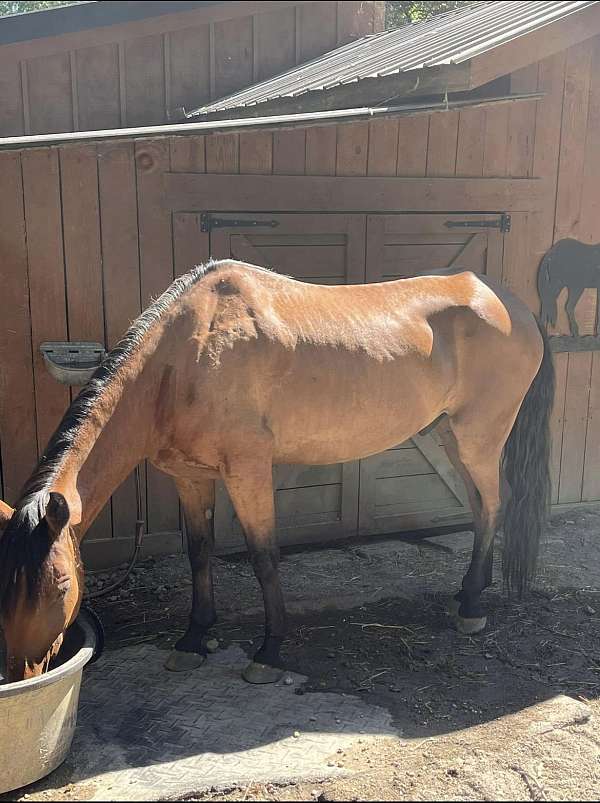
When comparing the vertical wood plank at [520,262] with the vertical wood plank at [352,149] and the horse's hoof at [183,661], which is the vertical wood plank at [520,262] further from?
the horse's hoof at [183,661]

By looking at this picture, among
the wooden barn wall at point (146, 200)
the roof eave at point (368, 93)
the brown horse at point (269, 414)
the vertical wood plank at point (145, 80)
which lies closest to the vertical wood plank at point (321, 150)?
the wooden barn wall at point (146, 200)

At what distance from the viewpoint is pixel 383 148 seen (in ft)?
15.3

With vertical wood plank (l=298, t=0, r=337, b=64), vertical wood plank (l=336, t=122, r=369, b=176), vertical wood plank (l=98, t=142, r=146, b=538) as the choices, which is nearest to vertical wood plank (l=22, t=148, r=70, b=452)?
vertical wood plank (l=98, t=142, r=146, b=538)

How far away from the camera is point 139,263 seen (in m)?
4.25

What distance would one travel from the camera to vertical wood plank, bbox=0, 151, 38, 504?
395cm

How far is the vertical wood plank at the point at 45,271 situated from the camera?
13.1ft

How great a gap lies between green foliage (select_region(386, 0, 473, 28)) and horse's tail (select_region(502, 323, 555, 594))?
991 centimetres

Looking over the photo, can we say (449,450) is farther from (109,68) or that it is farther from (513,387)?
(109,68)

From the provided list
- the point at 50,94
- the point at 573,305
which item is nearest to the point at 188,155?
the point at 50,94

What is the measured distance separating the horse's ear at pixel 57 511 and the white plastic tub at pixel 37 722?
0.50 metres

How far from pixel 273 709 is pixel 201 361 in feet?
4.74

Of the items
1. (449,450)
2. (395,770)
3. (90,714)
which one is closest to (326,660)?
(395,770)

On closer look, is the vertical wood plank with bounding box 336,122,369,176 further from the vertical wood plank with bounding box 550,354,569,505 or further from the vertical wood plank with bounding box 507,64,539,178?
the vertical wood plank with bounding box 550,354,569,505

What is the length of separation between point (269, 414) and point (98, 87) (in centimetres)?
301
